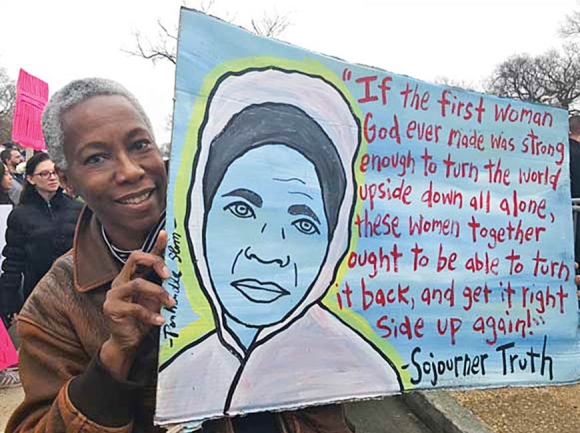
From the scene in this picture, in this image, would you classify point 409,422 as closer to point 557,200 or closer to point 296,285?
→ point 557,200

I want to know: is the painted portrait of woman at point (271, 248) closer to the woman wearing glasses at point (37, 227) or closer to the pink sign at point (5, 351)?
the woman wearing glasses at point (37, 227)

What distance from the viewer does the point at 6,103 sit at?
46688 mm

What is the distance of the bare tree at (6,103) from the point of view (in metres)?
40.8

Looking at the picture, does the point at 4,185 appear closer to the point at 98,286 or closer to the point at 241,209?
the point at 98,286

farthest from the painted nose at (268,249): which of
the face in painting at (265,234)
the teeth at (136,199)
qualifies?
the teeth at (136,199)

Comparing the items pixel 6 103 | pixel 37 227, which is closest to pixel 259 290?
pixel 37 227

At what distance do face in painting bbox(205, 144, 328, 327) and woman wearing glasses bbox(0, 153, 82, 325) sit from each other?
11.8 feet

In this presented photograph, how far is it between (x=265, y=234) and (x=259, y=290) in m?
0.13

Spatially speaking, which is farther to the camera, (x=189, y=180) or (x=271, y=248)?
(x=271, y=248)

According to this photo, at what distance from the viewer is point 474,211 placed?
1.59m

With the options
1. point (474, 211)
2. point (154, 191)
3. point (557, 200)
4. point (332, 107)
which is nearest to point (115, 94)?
point (154, 191)

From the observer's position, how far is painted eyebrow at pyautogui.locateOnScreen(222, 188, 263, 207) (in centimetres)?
127

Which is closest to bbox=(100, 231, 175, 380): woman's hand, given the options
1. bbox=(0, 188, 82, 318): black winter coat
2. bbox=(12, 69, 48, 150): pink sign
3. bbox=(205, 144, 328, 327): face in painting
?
bbox=(205, 144, 328, 327): face in painting

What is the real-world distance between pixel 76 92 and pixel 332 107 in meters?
0.59
